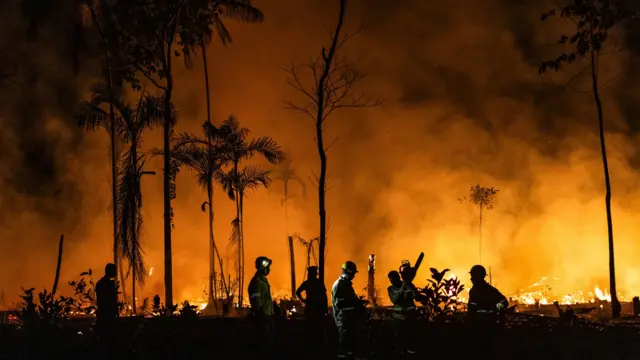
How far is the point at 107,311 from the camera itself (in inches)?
527

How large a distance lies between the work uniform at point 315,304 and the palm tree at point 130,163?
10.2 meters

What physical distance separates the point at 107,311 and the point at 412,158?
21169mm

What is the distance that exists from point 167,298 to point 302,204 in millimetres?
11695

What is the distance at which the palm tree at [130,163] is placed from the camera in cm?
2333

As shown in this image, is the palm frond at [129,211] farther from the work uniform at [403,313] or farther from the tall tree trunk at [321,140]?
the work uniform at [403,313]

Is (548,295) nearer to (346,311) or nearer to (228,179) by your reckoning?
(228,179)

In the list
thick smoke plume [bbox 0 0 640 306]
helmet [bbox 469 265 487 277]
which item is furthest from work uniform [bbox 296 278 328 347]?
thick smoke plume [bbox 0 0 640 306]

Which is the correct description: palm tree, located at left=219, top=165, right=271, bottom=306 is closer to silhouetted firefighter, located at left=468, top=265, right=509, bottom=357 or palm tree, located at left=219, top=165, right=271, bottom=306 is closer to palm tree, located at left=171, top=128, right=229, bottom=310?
palm tree, located at left=171, top=128, right=229, bottom=310

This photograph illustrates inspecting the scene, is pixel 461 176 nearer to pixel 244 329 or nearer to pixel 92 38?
pixel 92 38

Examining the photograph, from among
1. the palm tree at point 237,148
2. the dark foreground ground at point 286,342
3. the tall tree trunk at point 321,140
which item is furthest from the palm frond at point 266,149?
the dark foreground ground at point 286,342

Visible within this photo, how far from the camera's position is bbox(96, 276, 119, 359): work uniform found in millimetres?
13258

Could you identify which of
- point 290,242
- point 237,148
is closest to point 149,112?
point 237,148

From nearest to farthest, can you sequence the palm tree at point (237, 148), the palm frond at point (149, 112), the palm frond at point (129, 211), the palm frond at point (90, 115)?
the palm frond at point (129, 211) < the palm frond at point (149, 112) < the palm frond at point (90, 115) < the palm tree at point (237, 148)

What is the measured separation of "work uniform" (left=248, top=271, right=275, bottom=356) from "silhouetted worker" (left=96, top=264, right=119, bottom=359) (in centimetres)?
248
